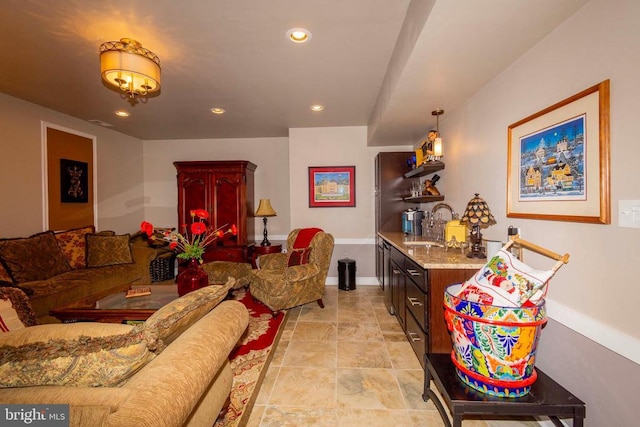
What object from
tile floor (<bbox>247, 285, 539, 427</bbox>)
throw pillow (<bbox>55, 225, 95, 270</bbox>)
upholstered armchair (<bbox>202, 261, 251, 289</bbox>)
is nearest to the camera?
tile floor (<bbox>247, 285, 539, 427</bbox>)

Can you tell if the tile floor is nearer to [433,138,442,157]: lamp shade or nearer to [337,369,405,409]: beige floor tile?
[337,369,405,409]: beige floor tile

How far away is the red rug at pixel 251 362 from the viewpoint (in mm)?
1701

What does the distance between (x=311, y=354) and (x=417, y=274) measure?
1.16 meters

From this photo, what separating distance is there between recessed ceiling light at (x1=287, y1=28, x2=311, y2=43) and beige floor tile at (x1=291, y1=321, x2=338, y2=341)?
2605 mm

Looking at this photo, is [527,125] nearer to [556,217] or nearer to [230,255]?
[556,217]

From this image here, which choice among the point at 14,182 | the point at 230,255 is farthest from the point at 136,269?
the point at 14,182

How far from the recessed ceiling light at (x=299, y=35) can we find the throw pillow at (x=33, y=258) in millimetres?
3432

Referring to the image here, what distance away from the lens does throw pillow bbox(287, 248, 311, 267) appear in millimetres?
3271

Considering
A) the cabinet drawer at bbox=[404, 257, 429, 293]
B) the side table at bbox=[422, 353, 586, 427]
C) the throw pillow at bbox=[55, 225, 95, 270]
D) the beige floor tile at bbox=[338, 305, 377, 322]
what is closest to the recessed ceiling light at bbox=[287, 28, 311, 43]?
the cabinet drawer at bbox=[404, 257, 429, 293]

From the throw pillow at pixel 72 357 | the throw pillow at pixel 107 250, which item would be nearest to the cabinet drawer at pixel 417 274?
the throw pillow at pixel 72 357

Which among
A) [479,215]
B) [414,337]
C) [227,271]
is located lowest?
[414,337]

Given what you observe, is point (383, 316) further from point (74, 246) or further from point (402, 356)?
point (74, 246)

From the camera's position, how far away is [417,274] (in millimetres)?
2080

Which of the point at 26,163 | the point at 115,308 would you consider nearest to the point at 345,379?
the point at 115,308
